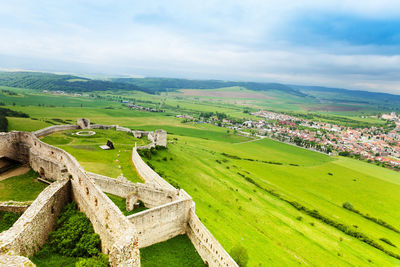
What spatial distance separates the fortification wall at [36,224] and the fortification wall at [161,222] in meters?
6.37

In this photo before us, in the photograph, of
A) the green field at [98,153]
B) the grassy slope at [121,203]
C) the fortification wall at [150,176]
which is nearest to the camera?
the grassy slope at [121,203]

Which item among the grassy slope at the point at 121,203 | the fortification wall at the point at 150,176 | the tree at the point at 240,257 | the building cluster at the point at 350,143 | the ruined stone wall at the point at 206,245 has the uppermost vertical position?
the fortification wall at the point at 150,176

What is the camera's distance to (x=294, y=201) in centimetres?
5422

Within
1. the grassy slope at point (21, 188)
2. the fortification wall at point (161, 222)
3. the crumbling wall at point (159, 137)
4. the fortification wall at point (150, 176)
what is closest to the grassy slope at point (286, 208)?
the crumbling wall at point (159, 137)

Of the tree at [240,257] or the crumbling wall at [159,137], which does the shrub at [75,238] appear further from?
the crumbling wall at [159,137]

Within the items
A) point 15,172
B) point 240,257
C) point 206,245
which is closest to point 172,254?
point 206,245

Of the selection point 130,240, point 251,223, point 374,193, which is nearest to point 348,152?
point 374,193

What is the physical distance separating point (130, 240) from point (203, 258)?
466 inches

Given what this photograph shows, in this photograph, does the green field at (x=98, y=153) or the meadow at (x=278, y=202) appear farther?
the meadow at (x=278, y=202)

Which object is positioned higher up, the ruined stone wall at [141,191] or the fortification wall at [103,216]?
the fortification wall at [103,216]

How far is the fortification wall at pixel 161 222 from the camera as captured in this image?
1923 centimetres

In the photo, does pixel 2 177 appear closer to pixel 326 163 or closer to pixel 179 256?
pixel 179 256

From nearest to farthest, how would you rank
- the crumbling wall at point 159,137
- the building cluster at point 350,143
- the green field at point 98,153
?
the green field at point 98,153, the crumbling wall at point 159,137, the building cluster at point 350,143

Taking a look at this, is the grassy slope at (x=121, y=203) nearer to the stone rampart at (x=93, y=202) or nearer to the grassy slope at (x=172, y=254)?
the stone rampart at (x=93, y=202)
